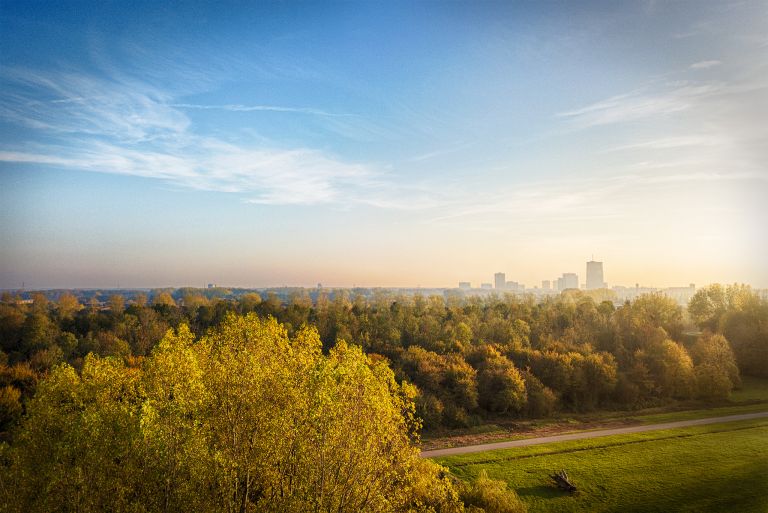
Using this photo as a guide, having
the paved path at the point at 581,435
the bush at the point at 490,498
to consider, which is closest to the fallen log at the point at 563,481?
the bush at the point at 490,498

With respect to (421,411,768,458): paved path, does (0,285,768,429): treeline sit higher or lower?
higher

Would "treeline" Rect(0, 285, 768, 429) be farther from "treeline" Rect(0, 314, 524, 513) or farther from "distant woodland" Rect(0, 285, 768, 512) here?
"treeline" Rect(0, 314, 524, 513)

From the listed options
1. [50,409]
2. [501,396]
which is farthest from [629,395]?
[50,409]

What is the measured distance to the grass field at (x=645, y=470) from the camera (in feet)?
81.7

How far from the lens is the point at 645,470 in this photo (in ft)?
95.5

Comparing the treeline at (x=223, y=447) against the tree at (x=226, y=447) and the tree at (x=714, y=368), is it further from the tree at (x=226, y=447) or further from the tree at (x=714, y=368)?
the tree at (x=714, y=368)

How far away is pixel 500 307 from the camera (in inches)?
3059

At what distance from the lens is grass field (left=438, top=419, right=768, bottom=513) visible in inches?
981

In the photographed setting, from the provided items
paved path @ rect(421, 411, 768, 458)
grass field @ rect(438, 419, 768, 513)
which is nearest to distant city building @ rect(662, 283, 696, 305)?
paved path @ rect(421, 411, 768, 458)

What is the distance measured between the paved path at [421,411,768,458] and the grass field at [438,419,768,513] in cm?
127

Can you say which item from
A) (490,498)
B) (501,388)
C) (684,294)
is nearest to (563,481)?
(490,498)

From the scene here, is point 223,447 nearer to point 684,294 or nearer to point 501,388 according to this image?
point 501,388

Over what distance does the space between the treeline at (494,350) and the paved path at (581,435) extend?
637 cm

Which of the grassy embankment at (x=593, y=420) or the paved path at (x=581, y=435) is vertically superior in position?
the paved path at (x=581, y=435)
